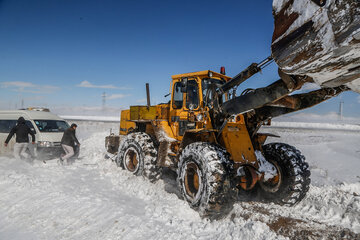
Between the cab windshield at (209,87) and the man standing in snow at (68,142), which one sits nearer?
the cab windshield at (209,87)

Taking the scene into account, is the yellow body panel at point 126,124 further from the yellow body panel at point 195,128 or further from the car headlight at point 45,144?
the car headlight at point 45,144

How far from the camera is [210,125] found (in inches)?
197

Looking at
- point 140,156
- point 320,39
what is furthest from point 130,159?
point 320,39

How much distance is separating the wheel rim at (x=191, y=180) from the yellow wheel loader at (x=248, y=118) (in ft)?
0.06

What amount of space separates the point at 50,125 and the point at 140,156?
479cm

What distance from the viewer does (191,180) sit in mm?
4641

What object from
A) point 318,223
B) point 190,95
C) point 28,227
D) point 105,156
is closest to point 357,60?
point 318,223

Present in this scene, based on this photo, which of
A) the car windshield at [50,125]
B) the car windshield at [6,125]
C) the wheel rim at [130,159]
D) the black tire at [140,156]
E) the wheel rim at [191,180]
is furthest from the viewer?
the car windshield at [6,125]

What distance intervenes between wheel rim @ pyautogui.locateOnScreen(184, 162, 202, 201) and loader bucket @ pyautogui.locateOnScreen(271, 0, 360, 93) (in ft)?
8.57

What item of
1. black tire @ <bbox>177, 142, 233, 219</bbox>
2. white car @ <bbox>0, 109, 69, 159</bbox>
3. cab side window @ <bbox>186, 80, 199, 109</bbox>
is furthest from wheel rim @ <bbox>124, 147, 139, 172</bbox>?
white car @ <bbox>0, 109, 69, 159</bbox>

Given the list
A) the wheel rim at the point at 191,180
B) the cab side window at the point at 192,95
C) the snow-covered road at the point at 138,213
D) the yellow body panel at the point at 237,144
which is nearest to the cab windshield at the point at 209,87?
the cab side window at the point at 192,95

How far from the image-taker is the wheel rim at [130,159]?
676 cm

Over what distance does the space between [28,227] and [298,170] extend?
4800 millimetres

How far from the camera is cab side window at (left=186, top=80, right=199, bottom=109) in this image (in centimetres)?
539
